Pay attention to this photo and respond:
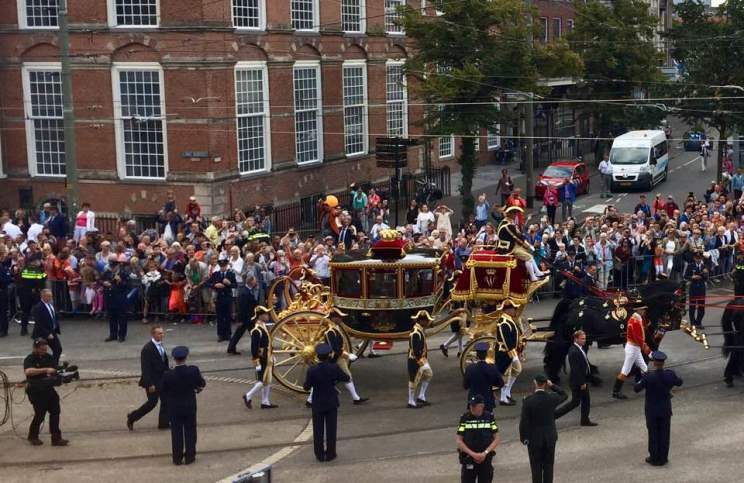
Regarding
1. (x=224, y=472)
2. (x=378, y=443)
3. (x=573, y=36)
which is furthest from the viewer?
(x=573, y=36)

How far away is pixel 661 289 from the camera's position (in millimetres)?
18375

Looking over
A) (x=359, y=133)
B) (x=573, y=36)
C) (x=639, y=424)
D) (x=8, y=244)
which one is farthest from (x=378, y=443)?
(x=573, y=36)

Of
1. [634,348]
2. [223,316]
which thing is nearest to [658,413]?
[634,348]

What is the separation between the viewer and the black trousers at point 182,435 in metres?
15.2

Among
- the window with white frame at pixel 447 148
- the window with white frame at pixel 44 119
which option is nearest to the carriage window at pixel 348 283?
the window with white frame at pixel 44 119

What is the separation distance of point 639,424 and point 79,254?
545 inches

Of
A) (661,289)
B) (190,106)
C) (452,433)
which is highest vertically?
(190,106)

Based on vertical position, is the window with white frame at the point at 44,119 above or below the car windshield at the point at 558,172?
above

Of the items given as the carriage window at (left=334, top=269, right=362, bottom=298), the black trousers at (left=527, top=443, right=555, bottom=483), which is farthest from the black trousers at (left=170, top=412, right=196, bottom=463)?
the black trousers at (left=527, top=443, right=555, bottom=483)

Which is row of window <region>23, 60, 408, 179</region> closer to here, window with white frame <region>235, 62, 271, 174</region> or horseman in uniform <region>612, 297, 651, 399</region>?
window with white frame <region>235, 62, 271, 174</region>

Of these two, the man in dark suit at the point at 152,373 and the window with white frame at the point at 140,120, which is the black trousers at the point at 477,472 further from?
the window with white frame at the point at 140,120

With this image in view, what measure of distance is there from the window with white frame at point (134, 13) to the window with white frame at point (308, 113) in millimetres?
5758

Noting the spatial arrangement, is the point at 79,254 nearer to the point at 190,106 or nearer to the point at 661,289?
the point at 190,106

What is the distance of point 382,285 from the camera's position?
18.4m
